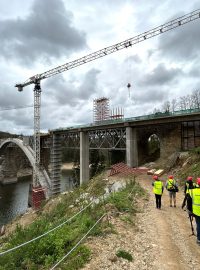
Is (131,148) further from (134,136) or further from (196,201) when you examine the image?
(196,201)

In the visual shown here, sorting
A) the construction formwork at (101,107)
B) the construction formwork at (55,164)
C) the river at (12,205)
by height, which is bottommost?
the river at (12,205)

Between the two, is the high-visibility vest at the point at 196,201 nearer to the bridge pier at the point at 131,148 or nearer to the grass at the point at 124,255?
the grass at the point at 124,255

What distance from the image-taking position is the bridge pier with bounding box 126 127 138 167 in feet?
102

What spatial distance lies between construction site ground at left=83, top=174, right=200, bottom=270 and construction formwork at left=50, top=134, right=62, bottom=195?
41.6 meters

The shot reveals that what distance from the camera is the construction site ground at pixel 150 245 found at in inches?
260

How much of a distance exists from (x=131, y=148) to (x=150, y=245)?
23597mm

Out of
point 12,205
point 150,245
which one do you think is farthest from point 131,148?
point 12,205

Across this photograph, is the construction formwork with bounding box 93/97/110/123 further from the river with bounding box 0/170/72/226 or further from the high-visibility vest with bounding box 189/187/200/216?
the high-visibility vest with bounding box 189/187/200/216

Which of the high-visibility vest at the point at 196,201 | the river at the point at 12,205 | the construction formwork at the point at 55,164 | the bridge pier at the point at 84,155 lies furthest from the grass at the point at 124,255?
the construction formwork at the point at 55,164

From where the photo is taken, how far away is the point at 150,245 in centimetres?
790

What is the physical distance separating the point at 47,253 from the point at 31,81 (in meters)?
61.3

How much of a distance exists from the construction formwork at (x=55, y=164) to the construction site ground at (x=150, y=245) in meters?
41.6

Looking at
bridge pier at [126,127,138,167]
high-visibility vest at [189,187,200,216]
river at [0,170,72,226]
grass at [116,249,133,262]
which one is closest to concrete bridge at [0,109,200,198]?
bridge pier at [126,127,138,167]

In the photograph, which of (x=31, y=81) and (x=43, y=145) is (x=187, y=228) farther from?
(x=31, y=81)
